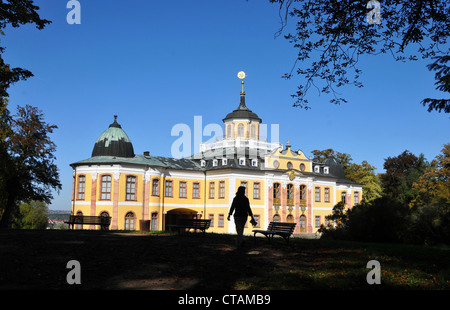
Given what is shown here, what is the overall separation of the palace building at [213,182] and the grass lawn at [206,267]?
1117 inches


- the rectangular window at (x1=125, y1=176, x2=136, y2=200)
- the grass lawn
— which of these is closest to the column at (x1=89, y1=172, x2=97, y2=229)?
the rectangular window at (x1=125, y1=176, x2=136, y2=200)

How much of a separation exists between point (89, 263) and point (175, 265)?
1.87 metres

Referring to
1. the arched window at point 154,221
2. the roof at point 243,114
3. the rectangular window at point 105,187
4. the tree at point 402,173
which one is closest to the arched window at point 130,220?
the arched window at point 154,221

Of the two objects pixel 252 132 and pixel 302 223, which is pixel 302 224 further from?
pixel 252 132

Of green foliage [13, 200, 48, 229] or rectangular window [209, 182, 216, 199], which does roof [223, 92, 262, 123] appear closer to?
rectangular window [209, 182, 216, 199]

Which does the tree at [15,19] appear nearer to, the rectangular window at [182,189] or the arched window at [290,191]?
the rectangular window at [182,189]

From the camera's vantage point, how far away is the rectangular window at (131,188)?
4209 cm

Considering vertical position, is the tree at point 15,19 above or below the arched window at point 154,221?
above

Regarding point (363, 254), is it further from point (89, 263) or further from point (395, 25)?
point (89, 263)

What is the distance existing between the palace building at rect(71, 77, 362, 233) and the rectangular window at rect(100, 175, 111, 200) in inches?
3.6

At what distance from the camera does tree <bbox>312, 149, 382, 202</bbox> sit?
58.2 metres

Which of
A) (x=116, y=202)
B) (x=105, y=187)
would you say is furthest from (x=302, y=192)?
(x=105, y=187)

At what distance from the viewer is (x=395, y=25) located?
10.1 meters
